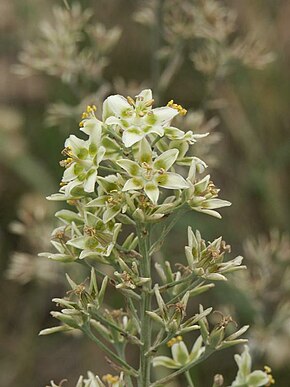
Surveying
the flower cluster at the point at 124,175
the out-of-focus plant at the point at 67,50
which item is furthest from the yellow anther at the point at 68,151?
the out-of-focus plant at the point at 67,50

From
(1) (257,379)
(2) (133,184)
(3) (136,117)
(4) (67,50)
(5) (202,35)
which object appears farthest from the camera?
(5) (202,35)

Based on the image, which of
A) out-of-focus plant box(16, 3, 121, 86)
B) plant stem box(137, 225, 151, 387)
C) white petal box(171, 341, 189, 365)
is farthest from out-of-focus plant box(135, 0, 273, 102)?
plant stem box(137, 225, 151, 387)

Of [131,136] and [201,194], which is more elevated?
[131,136]

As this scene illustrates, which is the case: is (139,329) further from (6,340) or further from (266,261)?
(6,340)

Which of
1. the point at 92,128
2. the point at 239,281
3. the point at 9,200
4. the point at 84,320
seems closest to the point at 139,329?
the point at 84,320

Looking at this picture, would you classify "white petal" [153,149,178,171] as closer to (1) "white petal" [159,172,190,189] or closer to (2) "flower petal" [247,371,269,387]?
(1) "white petal" [159,172,190,189]

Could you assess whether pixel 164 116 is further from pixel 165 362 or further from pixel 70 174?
pixel 165 362

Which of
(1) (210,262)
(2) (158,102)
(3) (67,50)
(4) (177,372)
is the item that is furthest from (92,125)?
(2) (158,102)
